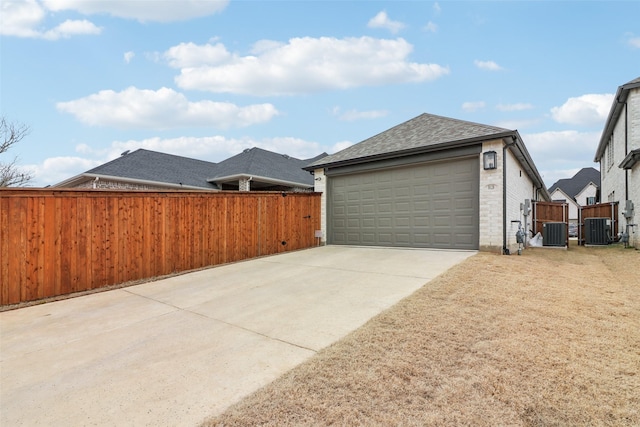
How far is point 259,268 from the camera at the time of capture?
22.5ft

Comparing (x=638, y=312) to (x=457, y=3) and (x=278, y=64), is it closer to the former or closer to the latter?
(x=457, y=3)

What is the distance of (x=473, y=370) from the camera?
231cm

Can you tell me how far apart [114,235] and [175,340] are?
3.92m

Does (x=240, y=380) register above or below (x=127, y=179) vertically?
below

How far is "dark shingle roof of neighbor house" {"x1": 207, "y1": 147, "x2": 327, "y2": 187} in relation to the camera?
14453mm

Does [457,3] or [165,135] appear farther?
[165,135]

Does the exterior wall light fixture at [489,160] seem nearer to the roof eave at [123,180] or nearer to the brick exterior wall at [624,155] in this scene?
the brick exterior wall at [624,155]

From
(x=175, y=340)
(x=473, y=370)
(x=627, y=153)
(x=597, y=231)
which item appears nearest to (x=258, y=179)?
(x=175, y=340)

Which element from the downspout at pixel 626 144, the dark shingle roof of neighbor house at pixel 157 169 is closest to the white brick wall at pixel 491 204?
the downspout at pixel 626 144

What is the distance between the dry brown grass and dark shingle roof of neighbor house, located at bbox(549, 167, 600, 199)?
126ft

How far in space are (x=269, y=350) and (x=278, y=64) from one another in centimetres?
1142

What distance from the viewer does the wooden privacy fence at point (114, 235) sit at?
16.6ft

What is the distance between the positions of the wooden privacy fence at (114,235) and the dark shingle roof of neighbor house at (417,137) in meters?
3.42

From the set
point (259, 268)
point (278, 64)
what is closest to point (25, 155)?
point (278, 64)
